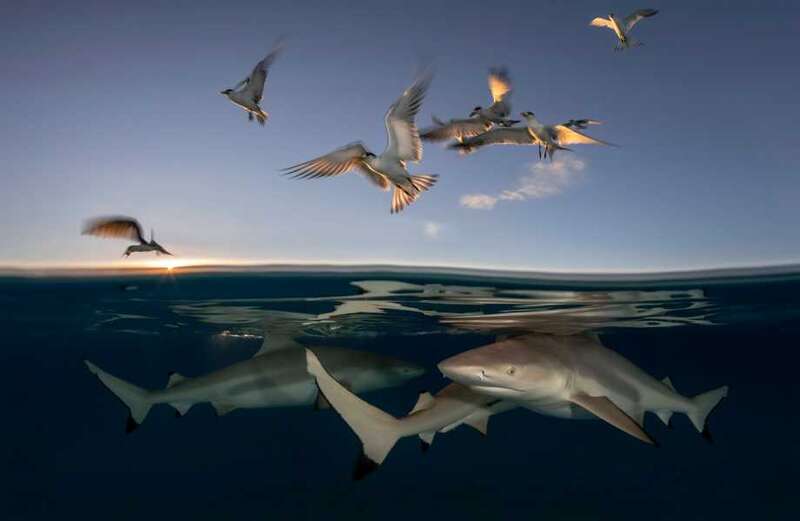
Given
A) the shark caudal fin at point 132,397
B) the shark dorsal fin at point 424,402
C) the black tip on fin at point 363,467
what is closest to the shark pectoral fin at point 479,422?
the shark dorsal fin at point 424,402

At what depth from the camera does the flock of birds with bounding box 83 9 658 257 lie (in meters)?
6.36

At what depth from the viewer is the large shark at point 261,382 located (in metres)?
8.27

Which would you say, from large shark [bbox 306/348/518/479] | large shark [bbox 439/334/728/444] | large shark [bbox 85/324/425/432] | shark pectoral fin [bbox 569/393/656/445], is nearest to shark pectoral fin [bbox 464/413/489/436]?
large shark [bbox 439/334/728/444]

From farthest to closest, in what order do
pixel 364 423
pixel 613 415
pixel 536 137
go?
pixel 536 137 → pixel 613 415 → pixel 364 423

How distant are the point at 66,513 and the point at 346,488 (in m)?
12.9

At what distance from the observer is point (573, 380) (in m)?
6.63

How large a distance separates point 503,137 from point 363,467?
17.2 ft

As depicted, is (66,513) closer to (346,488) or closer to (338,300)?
(346,488)

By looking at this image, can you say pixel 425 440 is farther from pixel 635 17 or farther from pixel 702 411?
pixel 635 17

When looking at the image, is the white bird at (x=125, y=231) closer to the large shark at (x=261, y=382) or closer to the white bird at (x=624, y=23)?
the large shark at (x=261, y=382)

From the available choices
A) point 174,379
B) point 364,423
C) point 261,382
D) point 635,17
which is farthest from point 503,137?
point 174,379

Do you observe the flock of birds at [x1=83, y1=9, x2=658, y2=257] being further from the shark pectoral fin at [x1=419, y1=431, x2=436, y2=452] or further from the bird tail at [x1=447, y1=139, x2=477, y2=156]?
the shark pectoral fin at [x1=419, y1=431, x2=436, y2=452]

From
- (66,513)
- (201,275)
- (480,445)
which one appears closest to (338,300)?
(201,275)

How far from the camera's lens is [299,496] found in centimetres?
2003
